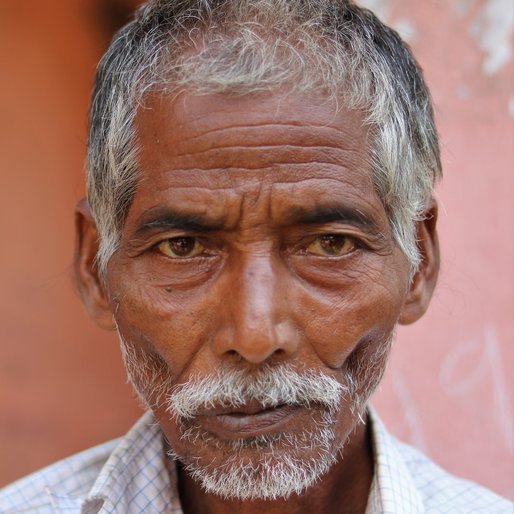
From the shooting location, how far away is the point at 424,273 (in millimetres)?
2301

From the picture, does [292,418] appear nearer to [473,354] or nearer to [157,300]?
[157,300]

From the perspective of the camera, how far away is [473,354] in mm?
3082


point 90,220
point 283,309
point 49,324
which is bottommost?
point 283,309

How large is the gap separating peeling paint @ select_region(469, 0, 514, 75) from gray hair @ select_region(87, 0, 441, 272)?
0.93 m

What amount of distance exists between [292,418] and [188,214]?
516mm

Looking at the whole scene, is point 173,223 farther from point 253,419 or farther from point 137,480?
point 137,480

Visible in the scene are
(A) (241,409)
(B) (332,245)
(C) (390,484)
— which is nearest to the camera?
(A) (241,409)

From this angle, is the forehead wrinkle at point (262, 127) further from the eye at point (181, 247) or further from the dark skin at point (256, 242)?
the eye at point (181, 247)

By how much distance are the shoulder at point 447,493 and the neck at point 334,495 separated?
0.17 meters

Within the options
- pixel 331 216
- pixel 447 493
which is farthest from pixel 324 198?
pixel 447 493

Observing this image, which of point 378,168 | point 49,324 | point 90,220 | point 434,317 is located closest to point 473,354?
point 434,317

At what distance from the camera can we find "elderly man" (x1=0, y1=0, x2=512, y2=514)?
6.22 ft

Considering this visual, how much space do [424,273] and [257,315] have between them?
687 millimetres

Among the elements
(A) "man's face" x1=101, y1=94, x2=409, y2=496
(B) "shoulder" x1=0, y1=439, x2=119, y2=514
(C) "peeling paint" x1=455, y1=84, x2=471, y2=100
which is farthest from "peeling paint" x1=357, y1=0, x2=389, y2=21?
(B) "shoulder" x1=0, y1=439, x2=119, y2=514
